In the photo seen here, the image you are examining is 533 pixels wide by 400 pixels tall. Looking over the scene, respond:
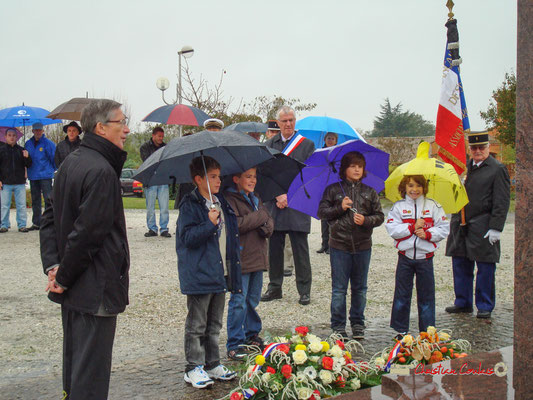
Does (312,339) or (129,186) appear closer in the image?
(312,339)

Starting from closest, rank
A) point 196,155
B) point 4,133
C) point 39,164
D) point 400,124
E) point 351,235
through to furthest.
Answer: point 196,155 → point 351,235 → point 39,164 → point 4,133 → point 400,124

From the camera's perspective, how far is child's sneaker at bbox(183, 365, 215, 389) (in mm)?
4277

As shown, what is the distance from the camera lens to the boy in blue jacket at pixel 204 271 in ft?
14.3

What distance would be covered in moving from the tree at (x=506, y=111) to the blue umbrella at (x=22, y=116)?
2413 centimetres

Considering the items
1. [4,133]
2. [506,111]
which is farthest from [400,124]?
[4,133]

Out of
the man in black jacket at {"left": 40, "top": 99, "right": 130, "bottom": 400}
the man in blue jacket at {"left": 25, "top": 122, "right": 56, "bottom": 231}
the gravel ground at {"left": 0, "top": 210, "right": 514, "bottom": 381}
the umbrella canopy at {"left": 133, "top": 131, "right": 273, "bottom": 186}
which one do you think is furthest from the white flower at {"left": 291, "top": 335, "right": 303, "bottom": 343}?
the man in blue jacket at {"left": 25, "top": 122, "right": 56, "bottom": 231}

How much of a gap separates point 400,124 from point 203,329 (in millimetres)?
70288

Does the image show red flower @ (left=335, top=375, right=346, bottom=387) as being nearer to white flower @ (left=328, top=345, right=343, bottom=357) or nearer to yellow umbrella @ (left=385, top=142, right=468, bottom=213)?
white flower @ (left=328, top=345, right=343, bottom=357)

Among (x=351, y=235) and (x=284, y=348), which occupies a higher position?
(x=351, y=235)

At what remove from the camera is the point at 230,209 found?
474 cm

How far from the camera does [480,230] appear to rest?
21.6 feet

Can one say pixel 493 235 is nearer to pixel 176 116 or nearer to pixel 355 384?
pixel 355 384

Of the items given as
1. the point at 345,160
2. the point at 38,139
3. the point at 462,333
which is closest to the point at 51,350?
the point at 345,160

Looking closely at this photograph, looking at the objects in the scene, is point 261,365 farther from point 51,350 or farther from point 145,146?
point 145,146
